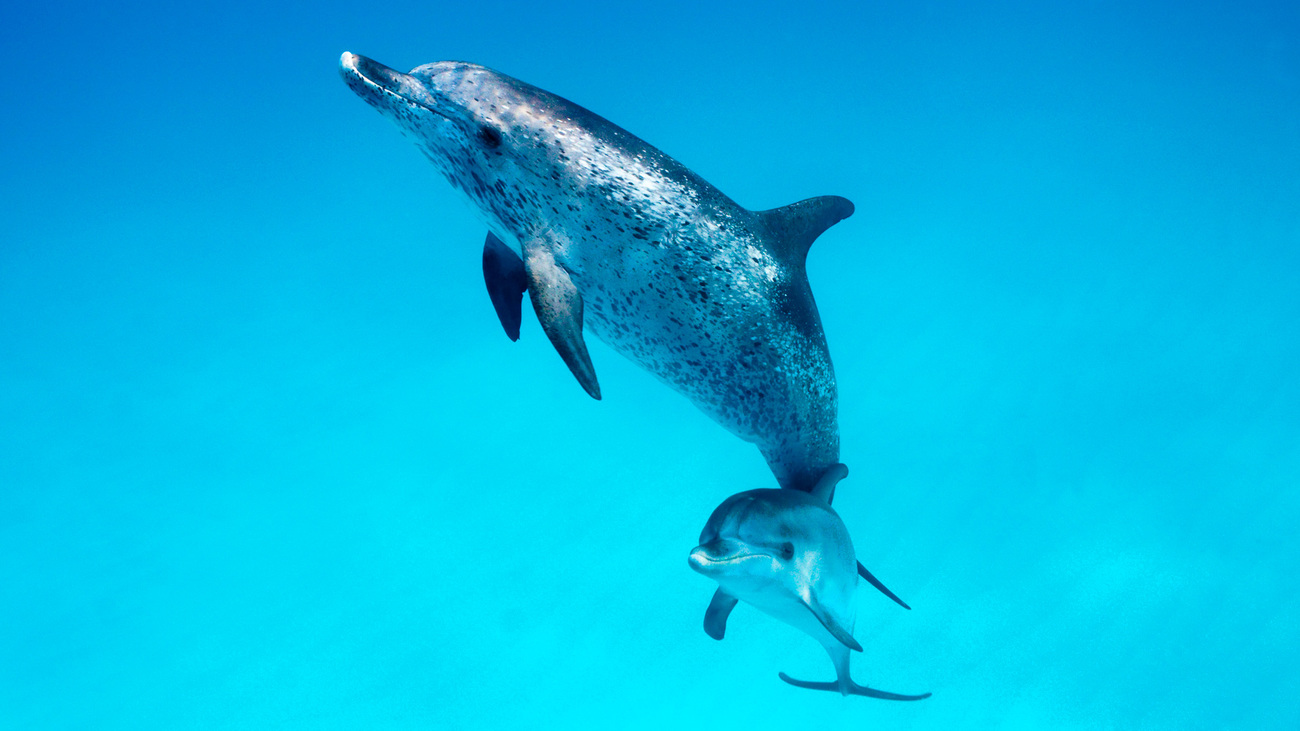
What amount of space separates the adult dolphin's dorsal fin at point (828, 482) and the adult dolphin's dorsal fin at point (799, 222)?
131cm

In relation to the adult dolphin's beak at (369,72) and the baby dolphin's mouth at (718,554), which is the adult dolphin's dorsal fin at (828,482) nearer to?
the baby dolphin's mouth at (718,554)

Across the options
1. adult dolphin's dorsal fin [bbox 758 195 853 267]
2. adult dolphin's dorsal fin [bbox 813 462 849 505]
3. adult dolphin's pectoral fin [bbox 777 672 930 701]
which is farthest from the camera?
adult dolphin's pectoral fin [bbox 777 672 930 701]

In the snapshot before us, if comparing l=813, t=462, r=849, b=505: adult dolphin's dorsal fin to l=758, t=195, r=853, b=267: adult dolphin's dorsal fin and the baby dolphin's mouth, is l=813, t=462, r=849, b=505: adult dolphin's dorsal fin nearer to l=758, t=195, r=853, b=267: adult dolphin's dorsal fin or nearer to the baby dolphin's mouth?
the baby dolphin's mouth

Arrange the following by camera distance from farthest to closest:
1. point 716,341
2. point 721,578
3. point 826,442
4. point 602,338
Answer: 1. point 826,442
2. point 602,338
3. point 716,341
4. point 721,578

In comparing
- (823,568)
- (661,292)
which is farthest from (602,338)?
(823,568)

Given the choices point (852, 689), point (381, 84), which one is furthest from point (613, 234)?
point (852, 689)

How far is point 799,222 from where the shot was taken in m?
4.72

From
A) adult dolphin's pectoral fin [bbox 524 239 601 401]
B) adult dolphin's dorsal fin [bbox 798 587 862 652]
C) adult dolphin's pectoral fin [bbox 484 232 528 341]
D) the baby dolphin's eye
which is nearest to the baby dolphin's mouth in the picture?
adult dolphin's dorsal fin [bbox 798 587 862 652]

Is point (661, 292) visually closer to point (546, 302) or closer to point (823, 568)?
point (546, 302)

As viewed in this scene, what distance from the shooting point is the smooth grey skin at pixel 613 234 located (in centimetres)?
397

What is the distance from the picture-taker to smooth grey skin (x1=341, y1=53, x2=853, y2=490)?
397 cm

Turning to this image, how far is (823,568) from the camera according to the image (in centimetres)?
405

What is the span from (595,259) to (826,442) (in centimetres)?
201

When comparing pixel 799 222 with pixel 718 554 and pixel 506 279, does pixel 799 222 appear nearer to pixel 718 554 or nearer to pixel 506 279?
pixel 506 279
